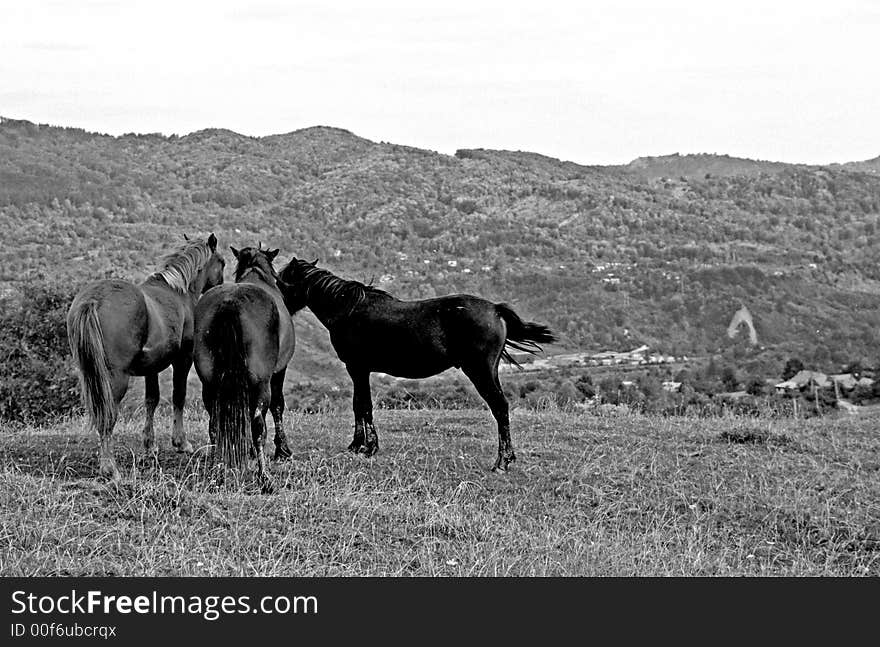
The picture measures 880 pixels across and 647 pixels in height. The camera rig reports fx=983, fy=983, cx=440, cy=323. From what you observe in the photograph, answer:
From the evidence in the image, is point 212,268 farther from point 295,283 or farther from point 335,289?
point 335,289

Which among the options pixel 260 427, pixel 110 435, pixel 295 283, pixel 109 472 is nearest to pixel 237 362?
pixel 260 427

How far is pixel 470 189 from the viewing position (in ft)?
314

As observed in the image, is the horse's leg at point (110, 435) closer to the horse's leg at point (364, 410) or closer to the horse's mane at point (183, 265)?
the horse's mane at point (183, 265)

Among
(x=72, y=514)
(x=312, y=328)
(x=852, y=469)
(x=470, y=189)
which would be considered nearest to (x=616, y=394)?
(x=852, y=469)

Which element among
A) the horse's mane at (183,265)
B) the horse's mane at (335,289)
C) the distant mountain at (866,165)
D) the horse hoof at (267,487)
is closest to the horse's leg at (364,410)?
the horse's mane at (335,289)

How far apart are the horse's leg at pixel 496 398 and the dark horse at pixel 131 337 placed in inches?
111

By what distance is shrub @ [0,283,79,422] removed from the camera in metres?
16.2

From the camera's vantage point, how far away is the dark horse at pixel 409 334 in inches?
372

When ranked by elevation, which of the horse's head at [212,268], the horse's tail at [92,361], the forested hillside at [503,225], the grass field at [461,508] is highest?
the forested hillside at [503,225]

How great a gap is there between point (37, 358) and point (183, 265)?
8069mm

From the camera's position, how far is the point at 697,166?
399 feet

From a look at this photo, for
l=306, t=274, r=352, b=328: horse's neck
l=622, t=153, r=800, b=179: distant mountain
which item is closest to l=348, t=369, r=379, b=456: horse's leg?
l=306, t=274, r=352, b=328: horse's neck

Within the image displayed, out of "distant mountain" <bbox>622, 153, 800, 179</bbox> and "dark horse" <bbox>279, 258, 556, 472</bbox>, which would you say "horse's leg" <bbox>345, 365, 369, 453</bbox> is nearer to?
"dark horse" <bbox>279, 258, 556, 472</bbox>

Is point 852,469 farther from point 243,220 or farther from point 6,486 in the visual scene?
point 243,220
